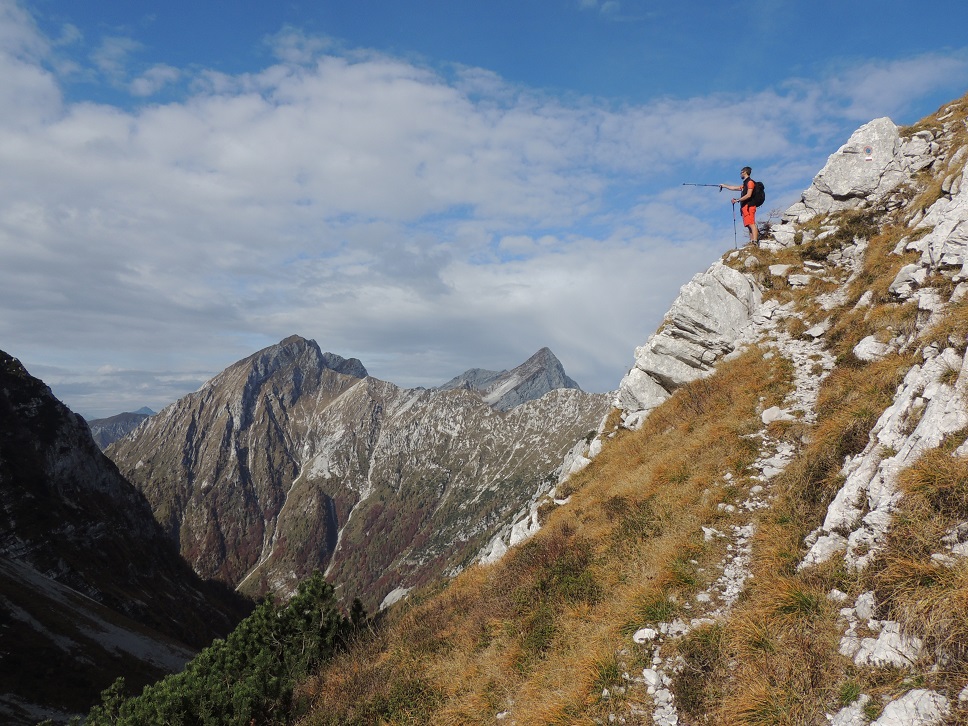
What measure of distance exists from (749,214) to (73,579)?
167 m

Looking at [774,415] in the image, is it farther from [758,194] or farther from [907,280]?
[758,194]

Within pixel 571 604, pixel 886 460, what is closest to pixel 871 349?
pixel 886 460

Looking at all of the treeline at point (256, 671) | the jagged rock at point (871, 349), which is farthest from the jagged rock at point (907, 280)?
the treeline at point (256, 671)

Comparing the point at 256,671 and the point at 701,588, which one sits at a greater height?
the point at 701,588

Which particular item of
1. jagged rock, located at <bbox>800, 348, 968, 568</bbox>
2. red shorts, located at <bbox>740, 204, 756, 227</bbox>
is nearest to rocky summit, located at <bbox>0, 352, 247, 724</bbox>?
jagged rock, located at <bbox>800, 348, 968, 568</bbox>

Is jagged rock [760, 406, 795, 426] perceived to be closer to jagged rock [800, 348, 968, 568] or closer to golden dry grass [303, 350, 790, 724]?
golden dry grass [303, 350, 790, 724]

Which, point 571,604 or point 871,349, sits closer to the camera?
point 571,604

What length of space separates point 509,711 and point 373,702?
4.11 metres

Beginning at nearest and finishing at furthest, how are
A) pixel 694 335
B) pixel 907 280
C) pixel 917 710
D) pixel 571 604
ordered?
pixel 917 710 → pixel 571 604 → pixel 907 280 → pixel 694 335

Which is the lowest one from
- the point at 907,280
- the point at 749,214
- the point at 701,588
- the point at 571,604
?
the point at 571,604

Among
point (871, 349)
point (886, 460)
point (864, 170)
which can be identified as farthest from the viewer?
point (864, 170)

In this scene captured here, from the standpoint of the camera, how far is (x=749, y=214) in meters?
28.3

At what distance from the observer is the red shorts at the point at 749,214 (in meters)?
28.1

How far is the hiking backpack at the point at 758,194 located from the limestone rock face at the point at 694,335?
17.0ft
